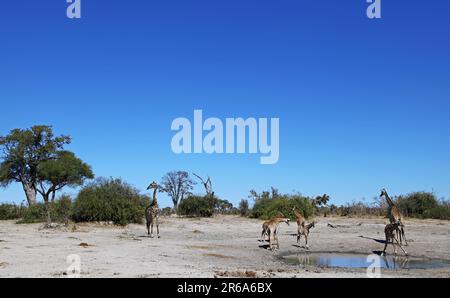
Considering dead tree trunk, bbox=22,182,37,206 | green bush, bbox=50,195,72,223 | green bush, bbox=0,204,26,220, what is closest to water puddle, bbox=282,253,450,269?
green bush, bbox=50,195,72,223

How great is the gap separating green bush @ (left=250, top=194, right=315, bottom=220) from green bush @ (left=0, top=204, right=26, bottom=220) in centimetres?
1833

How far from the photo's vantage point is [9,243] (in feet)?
62.8

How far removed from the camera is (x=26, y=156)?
156 feet

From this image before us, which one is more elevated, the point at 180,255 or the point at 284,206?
the point at 284,206

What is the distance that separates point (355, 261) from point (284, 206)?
22744mm

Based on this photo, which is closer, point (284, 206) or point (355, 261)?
point (355, 261)

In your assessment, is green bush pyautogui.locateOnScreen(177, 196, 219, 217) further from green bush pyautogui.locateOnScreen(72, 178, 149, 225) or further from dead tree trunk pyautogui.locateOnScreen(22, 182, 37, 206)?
dead tree trunk pyautogui.locateOnScreen(22, 182, 37, 206)

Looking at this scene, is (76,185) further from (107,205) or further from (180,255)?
(180,255)

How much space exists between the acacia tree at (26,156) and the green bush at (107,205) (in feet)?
52.8

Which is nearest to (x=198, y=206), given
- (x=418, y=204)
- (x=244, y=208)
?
(x=244, y=208)

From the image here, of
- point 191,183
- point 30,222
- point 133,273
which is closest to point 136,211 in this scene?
point 30,222
